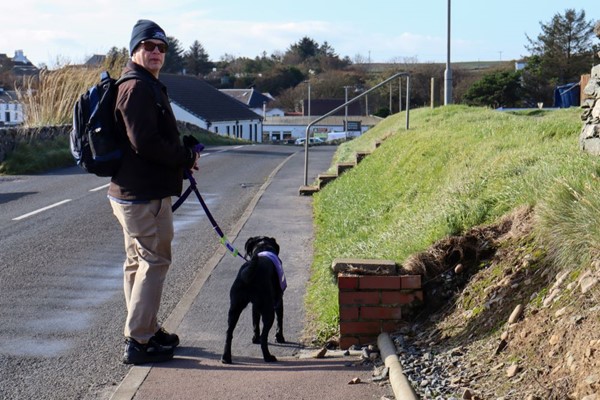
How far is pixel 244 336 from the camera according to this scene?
6.72 m

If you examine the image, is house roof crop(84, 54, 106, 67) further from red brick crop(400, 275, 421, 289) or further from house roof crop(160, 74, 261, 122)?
house roof crop(160, 74, 261, 122)

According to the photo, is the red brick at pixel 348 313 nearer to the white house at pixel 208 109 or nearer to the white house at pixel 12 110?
the white house at pixel 12 110

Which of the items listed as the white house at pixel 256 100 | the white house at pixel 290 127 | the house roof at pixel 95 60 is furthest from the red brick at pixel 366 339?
the white house at pixel 256 100

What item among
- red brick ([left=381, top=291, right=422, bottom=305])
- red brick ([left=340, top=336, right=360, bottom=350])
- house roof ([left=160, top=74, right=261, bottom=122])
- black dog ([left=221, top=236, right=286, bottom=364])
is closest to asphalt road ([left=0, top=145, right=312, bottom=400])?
black dog ([left=221, top=236, right=286, bottom=364])

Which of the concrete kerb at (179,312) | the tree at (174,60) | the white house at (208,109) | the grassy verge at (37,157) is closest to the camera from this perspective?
the concrete kerb at (179,312)

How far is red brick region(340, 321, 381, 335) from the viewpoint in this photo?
616 centimetres

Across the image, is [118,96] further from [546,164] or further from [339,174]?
[339,174]

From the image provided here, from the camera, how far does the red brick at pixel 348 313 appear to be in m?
6.14

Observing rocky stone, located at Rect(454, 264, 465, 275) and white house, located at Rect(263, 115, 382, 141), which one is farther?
white house, located at Rect(263, 115, 382, 141)

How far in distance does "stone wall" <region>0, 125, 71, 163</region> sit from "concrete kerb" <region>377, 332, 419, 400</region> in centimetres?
1744

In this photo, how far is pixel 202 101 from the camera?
74750 millimetres

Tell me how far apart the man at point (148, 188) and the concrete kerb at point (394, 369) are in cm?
145

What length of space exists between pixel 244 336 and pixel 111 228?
618cm

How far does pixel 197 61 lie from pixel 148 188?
405 ft
